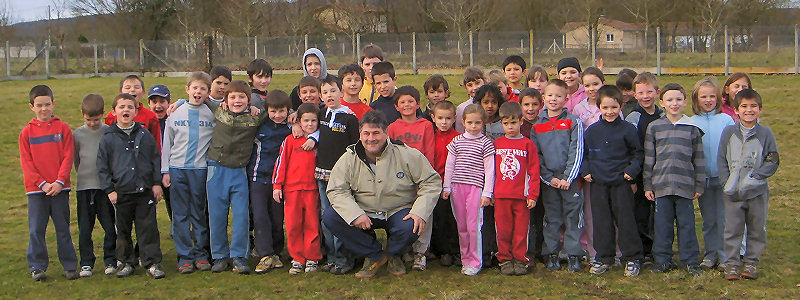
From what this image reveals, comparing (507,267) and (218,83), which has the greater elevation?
(218,83)

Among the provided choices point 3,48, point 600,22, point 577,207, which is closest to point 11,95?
point 3,48

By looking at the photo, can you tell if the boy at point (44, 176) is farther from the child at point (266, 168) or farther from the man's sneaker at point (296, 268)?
the man's sneaker at point (296, 268)

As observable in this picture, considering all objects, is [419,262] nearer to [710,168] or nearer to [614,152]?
[614,152]

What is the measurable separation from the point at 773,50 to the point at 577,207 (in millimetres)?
19231

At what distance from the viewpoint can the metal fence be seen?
2195 cm

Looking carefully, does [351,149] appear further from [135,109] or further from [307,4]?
[307,4]

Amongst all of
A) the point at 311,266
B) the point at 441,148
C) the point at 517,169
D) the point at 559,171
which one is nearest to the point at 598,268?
the point at 559,171

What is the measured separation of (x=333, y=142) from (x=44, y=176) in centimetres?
214

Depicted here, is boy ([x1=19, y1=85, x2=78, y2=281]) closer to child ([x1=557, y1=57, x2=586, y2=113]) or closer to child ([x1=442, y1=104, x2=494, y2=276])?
child ([x1=442, y1=104, x2=494, y2=276])

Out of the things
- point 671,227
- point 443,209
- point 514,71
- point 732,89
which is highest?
point 514,71

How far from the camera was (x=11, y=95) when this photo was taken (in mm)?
18969

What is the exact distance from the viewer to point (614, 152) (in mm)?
5363

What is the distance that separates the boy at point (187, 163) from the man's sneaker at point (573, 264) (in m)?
2.77

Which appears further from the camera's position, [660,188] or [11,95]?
[11,95]
